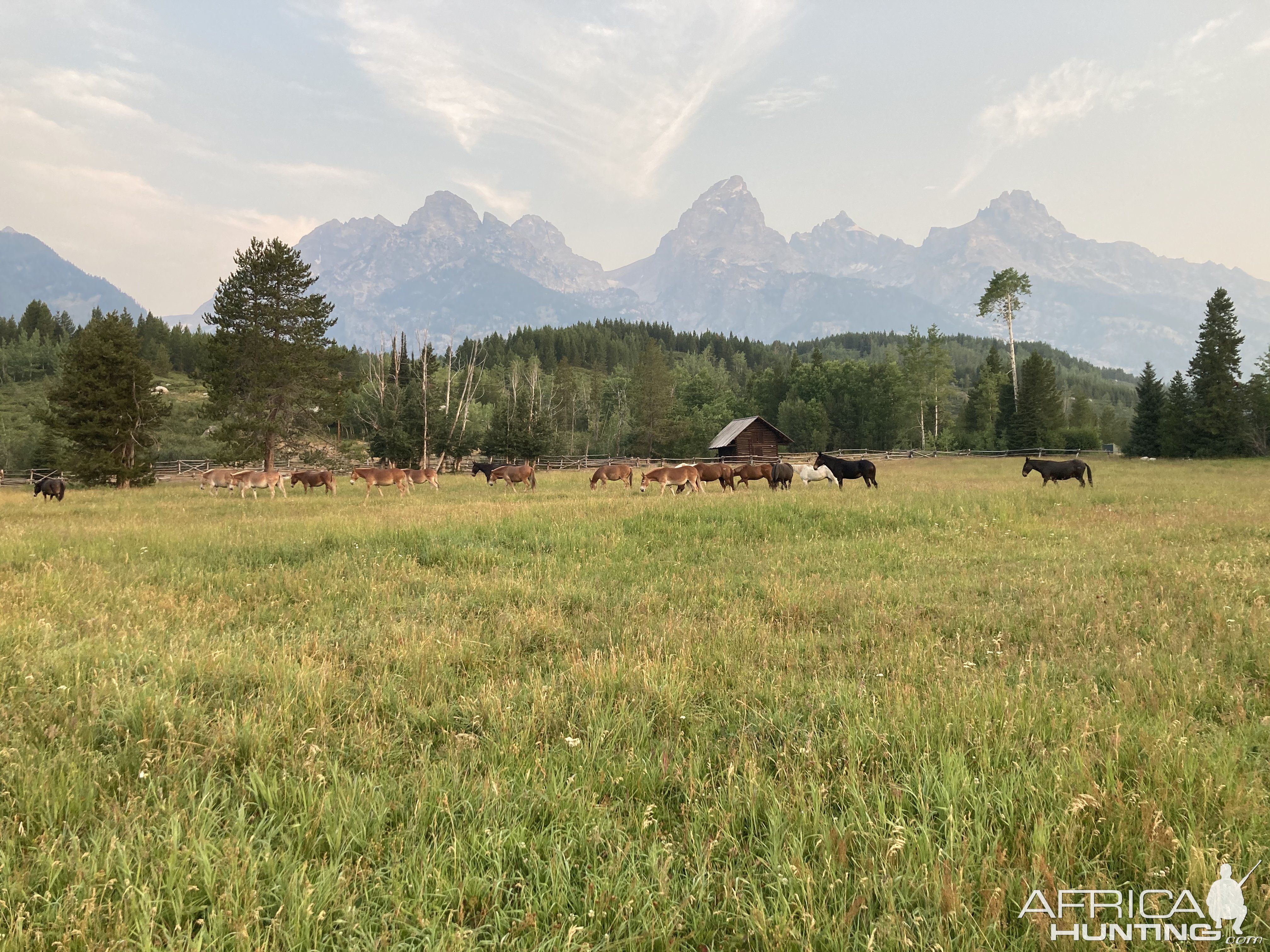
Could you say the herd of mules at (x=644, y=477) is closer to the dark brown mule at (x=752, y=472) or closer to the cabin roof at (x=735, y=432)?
the dark brown mule at (x=752, y=472)

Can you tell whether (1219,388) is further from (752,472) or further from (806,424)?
(752,472)

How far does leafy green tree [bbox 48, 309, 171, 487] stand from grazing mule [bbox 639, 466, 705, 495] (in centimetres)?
2971

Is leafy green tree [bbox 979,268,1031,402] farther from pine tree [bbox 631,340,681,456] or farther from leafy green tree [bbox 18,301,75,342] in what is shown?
leafy green tree [bbox 18,301,75,342]

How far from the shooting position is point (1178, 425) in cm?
5072

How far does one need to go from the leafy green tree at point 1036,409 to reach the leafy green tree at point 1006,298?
123cm

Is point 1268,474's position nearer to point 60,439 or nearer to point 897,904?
point 897,904

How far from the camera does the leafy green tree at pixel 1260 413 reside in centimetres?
4622

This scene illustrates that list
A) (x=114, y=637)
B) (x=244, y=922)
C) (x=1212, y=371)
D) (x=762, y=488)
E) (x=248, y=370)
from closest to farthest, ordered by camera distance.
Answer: (x=244, y=922), (x=114, y=637), (x=762, y=488), (x=248, y=370), (x=1212, y=371)

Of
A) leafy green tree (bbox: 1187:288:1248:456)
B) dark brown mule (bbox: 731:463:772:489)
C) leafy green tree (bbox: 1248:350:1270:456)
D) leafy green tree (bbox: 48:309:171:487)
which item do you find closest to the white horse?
dark brown mule (bbox: 731:463:772:489)

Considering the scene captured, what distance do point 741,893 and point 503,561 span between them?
8499mm

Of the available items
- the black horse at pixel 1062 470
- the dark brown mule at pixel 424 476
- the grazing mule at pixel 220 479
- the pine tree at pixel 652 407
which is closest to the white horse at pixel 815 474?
the black horse at pixel 1062 470

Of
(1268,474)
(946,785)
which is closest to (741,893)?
(946,785)

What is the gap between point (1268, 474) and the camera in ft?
101

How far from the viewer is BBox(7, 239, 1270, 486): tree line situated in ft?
108
